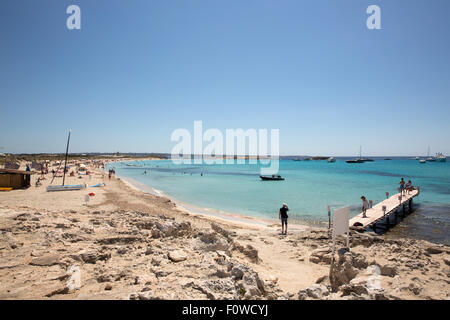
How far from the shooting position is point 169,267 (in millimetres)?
5215

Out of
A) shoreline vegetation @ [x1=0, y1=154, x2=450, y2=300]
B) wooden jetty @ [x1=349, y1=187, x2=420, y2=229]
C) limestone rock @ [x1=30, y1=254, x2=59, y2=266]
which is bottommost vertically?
wooden jetty @ [x1=349, y1=187, x2=420, y2=229]

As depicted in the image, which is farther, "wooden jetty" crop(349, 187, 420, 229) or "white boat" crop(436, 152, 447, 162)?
"white boat" crop(436, 152, 447, 162)

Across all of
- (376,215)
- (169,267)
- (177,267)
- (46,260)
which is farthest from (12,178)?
(376,215)

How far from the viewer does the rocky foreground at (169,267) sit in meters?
4.20

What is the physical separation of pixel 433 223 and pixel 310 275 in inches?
669

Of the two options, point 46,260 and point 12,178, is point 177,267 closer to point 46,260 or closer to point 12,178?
point 46,260

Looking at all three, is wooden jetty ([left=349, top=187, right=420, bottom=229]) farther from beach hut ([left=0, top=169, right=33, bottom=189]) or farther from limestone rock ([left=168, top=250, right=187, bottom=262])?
beach hut ([left=0, top=169, right=33, bottom=189])

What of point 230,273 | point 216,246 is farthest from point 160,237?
point 230,273

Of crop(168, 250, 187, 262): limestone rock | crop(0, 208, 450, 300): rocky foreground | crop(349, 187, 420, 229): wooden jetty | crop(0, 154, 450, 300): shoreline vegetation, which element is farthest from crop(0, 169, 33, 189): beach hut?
crop(349, 187, 420, 229): wooden jetty

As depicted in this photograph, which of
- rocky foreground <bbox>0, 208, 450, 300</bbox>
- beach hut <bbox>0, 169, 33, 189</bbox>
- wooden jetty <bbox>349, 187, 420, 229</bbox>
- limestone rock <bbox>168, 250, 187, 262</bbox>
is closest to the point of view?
rocky foreground <bbox>0, 208, 450, 300</bbox>

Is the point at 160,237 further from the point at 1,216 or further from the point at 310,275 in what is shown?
the point at 1,216

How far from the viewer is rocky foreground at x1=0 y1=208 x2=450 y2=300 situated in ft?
13.8

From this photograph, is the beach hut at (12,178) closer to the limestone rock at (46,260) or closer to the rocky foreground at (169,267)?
the rocky foreground at (169,267)
